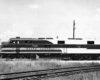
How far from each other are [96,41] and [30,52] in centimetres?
1203

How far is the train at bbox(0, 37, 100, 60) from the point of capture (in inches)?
1089

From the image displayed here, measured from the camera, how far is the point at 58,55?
2877 centimetres

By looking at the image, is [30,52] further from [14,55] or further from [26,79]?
[26,79]

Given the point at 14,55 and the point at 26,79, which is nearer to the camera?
the point at 26,79

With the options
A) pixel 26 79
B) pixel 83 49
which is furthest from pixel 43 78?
pixel 83 49

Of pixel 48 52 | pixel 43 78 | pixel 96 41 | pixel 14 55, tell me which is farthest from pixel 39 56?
pixel 43 78

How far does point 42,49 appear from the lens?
92.3ft

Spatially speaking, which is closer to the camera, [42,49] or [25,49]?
[25,49]

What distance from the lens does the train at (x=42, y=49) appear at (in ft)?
90.8

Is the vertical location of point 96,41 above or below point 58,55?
above

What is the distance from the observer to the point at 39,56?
28.5 meters

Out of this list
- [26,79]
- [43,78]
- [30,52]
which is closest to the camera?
[26,79]

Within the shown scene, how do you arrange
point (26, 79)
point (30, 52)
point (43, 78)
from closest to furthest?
point (26, 79) < point (43, 78) < point (30, 52)

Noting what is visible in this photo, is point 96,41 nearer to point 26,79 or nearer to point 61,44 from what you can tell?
point 61,44
